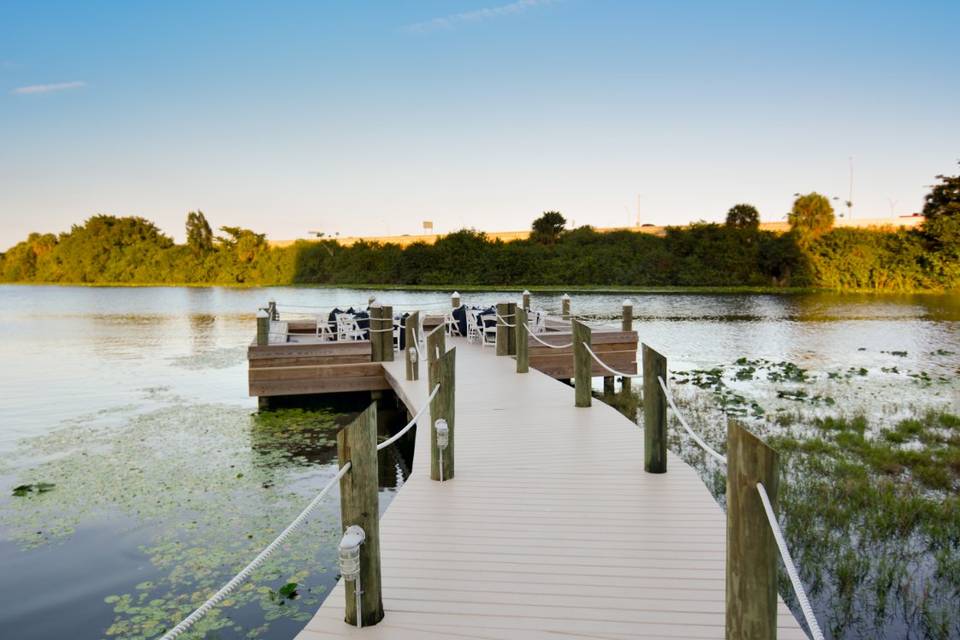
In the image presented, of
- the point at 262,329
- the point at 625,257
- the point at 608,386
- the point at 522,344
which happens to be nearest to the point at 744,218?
the point at 625,257

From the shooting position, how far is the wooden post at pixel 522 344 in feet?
36.2

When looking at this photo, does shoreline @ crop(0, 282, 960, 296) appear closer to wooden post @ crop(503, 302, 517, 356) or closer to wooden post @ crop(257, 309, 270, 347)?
wooden post @ crop(503, 302, 517, 356)

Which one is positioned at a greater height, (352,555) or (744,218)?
(744,218)

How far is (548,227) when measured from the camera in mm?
66062

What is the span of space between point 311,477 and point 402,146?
146 feet

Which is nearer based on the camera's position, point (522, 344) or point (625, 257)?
point (522, 344)

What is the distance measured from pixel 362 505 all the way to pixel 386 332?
9.73 metres

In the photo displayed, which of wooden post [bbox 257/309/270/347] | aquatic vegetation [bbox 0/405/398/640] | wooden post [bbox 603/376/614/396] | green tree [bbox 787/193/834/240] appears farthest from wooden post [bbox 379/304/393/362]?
green tree [bbox 787/193/834/240]

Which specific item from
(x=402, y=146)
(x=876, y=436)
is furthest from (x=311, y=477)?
(x=402, y=146)

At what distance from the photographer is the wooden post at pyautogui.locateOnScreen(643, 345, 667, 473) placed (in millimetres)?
5332

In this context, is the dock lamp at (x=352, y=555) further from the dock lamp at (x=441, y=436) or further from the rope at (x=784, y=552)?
the dock lamp at (x=441, y=436)

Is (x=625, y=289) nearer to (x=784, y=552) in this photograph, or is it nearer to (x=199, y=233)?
(x=784, y=552)

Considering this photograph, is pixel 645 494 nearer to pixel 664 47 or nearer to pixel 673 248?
pixel 664 47

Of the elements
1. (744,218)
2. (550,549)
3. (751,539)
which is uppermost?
(744,218)
